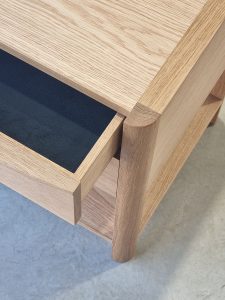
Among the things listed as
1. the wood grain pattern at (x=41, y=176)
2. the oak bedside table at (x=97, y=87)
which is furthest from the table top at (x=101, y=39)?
the wood grain pattern at (x=41, y=176)

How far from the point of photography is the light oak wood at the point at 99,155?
605mm

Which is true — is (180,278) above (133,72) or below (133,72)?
below

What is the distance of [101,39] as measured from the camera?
0.68 m

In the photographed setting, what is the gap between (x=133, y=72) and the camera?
2.18 ft

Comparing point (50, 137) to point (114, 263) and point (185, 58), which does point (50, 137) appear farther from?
point (114, 263)

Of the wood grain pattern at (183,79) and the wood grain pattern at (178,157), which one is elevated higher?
the wood grain pattern at (183,79)

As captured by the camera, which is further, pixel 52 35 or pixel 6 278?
pixel 6 278

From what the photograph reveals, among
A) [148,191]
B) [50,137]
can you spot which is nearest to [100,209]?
[148,191]

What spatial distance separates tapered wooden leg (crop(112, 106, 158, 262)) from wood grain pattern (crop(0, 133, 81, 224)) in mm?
90

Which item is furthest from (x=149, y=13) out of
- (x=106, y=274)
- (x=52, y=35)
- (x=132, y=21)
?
(x=106, y=274)

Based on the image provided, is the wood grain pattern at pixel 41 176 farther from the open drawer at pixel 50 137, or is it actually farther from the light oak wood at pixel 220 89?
the light oak wood at pixel 220 89

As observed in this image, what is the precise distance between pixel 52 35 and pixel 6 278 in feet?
1.61

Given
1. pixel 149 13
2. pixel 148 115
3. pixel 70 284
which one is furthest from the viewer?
pixel 70 284

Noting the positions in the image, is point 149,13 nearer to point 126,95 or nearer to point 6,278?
point 126,95
